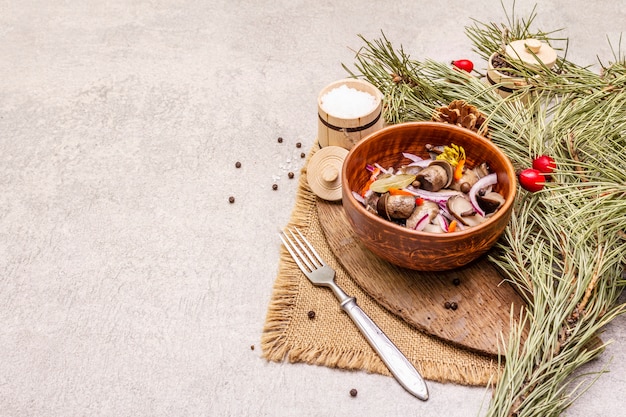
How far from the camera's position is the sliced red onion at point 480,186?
3.63 ft

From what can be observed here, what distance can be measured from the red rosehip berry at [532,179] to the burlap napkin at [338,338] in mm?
332

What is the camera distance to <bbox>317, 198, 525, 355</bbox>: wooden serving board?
3.48 feet

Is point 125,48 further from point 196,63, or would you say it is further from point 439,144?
point 439,144

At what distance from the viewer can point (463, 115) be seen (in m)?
1.23

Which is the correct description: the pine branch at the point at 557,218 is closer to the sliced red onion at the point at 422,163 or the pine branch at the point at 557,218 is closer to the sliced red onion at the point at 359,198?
the sliced red onion at the point at 422,163

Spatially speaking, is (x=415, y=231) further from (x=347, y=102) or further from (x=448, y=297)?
(x=347, y=102)

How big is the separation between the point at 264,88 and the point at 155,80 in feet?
1.16

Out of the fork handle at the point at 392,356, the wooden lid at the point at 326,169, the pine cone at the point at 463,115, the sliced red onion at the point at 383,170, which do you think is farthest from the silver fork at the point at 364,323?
the pine cone at the point at 463,115

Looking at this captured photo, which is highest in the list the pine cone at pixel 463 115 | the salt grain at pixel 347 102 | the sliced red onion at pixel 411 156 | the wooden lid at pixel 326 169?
the pine cone at pixel 463 115

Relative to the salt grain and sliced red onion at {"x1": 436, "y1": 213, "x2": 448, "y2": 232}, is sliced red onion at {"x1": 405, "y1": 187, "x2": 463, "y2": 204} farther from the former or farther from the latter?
the salt grain

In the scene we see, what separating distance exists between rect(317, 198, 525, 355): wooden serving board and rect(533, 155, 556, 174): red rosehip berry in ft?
0.67

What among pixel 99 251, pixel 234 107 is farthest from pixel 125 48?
pixel 99 251

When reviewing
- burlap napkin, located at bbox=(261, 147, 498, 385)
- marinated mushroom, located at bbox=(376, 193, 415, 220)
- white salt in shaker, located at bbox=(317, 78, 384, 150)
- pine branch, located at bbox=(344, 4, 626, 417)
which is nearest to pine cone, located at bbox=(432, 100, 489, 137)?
pine branch, located at bbox=(344, 4, 626, 417)

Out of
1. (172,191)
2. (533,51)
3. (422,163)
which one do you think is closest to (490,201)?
(422,163)
